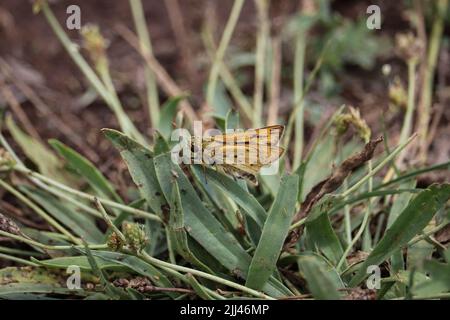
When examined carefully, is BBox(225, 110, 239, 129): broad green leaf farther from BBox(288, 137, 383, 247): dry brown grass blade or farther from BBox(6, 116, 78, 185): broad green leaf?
BBox(6, 116, 78, 185): broad green leaf

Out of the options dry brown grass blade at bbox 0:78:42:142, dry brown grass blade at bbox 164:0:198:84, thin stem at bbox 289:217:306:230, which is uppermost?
dry brown grass blade at bbox 164:0:198:84

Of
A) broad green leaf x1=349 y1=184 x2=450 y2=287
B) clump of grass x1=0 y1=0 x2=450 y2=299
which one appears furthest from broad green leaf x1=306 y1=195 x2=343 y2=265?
broad green leaf x1=349 y1=184 x2=450 y2=287

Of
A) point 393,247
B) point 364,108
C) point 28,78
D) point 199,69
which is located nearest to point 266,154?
point 393,247

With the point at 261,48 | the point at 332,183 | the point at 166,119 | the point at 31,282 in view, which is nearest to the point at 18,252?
the point at 31,282

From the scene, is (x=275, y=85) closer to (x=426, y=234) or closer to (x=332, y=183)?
(x=332, y=183)

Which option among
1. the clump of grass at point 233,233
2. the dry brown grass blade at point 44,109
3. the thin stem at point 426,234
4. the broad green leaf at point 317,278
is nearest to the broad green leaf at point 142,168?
the clump of grass at point 233,233
